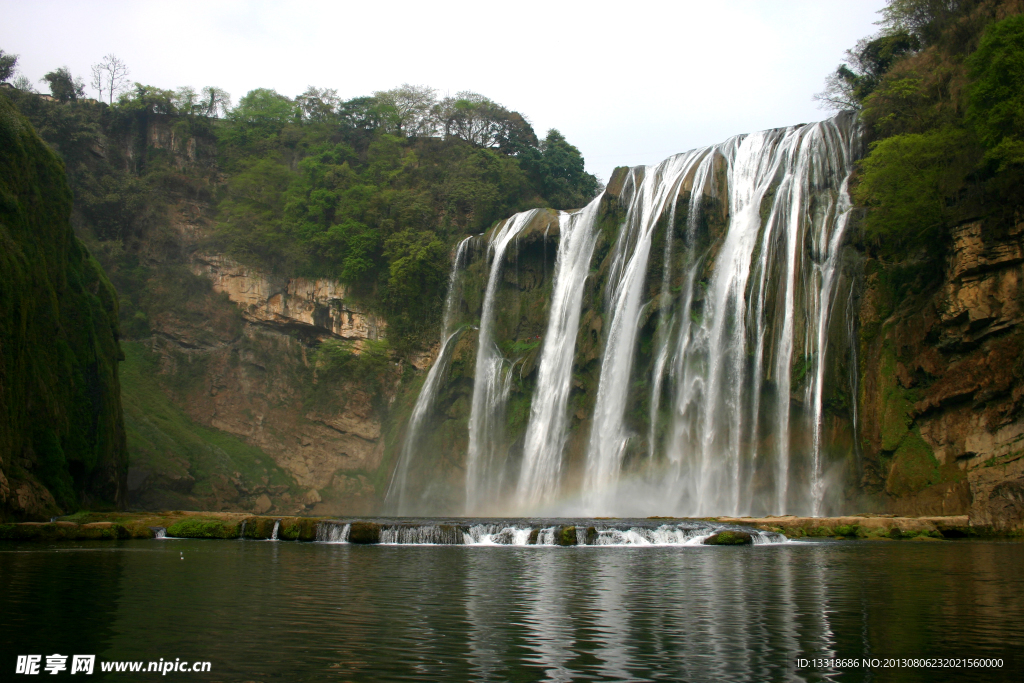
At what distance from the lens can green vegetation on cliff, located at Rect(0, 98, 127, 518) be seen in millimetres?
24172

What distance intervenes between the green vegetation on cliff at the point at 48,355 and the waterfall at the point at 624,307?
2071 cm

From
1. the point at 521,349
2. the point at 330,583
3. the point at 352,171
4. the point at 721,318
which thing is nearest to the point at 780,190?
the point at 721,318

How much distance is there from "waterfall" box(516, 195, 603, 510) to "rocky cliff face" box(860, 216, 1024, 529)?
1458 centimetres

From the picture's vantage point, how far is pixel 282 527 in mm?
22141

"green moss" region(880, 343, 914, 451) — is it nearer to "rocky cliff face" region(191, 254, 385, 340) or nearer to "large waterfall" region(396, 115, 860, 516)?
"large waterfall" region(396, 115, 860, 516)

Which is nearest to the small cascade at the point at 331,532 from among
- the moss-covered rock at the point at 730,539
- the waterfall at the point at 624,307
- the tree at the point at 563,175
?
the moss-covered rock at the point at 730,539

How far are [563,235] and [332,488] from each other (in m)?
20.2

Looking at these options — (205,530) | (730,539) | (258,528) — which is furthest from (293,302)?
(730,539)

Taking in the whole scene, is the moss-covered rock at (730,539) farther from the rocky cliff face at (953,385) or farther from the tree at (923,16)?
the tree at (923,16)

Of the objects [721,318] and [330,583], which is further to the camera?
[721,318]

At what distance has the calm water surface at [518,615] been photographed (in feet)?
20.0

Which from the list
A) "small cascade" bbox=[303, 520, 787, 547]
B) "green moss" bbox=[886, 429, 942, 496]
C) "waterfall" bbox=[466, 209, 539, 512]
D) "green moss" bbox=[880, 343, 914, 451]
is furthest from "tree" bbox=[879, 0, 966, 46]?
"small cascade" bbox=[303, 520, 787, 547]

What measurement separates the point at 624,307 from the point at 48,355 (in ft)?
78.6

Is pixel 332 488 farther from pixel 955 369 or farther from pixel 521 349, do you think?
pixel 955 369
